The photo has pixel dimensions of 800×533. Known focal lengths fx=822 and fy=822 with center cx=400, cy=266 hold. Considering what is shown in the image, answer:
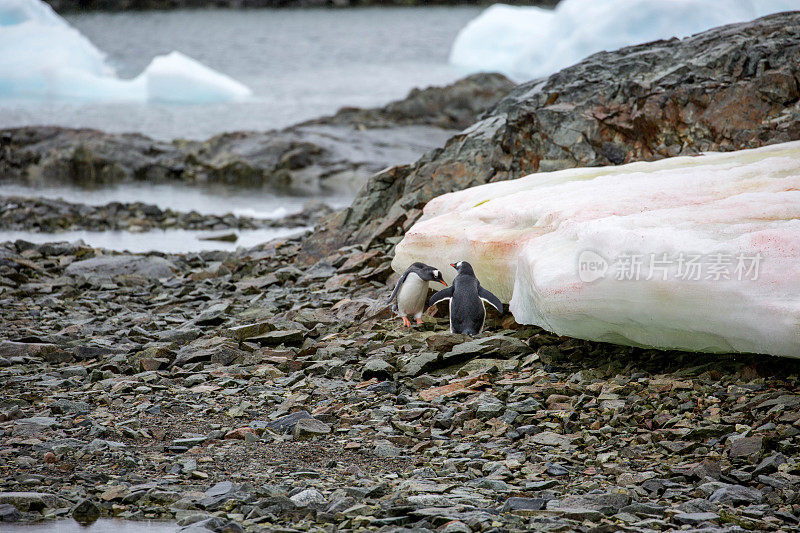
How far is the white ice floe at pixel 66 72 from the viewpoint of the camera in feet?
133

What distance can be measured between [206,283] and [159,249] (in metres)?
4.17

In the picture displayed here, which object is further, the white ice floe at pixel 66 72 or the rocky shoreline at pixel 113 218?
the white ice floe at pixel 66 72

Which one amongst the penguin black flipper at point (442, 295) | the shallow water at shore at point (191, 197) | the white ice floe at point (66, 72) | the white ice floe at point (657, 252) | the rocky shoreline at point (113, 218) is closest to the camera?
the white ice floe at point (657, 252)

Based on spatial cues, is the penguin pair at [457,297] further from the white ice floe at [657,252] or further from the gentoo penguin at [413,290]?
the white ice floe at [657,252]

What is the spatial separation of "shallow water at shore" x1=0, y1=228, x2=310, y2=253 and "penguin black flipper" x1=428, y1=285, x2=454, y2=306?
23.7ft

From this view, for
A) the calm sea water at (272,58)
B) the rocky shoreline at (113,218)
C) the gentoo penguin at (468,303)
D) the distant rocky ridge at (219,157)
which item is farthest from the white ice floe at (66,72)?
the gentoo penguin at (468,303)

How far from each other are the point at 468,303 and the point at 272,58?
6118cm

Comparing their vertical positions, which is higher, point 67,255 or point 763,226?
point 763,226

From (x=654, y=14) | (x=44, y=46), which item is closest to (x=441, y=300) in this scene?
(x=654, y=14)

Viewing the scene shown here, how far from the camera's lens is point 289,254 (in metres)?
11.1

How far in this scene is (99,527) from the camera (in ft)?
12.5

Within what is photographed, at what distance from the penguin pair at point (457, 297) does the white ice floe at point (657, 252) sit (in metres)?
0.21

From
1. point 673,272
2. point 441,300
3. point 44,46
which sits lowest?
point 441,300

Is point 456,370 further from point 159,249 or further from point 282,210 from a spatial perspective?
point 282,210
